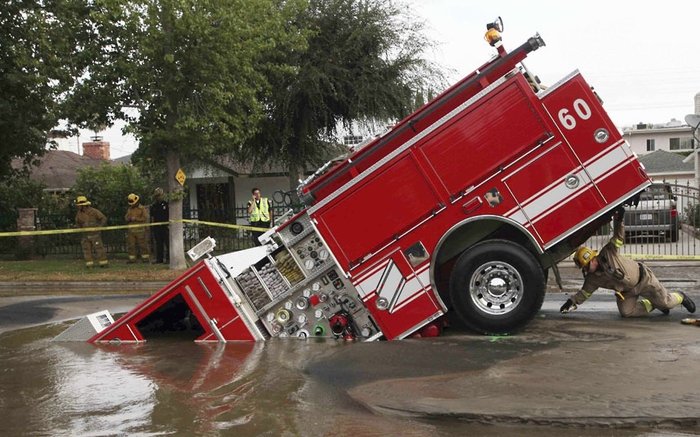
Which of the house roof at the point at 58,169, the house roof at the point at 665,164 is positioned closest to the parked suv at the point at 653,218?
the house roof at the point at 58,169

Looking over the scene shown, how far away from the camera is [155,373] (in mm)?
7277

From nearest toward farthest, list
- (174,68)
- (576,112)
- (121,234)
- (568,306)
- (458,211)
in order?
1. (576,112)
2. (458,211)
3. (568,306)
4. (174,68)
5. (121,234)

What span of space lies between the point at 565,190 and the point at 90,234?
596 inches

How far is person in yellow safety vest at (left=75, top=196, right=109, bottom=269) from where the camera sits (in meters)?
19.5

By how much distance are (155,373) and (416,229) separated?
2.95 metres

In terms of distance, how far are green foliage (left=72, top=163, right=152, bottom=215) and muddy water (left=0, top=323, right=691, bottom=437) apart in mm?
15287

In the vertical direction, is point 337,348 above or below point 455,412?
above

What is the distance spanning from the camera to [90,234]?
64.7 feet

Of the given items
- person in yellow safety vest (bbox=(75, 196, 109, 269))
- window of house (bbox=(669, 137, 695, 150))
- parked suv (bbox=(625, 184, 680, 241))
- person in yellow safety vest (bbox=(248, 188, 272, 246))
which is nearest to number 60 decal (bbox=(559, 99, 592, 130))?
parked suv (bbox=(625, 184, 680, 241))

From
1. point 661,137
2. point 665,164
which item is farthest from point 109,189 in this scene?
point 661,137

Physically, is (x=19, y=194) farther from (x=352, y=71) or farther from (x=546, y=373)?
(x=546, y=373)

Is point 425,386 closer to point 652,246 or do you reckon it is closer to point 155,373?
point 155,373

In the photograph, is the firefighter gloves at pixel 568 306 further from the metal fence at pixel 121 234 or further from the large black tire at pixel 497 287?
the metal fence at pixel 121 234

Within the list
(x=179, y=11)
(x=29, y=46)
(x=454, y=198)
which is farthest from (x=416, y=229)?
(x=29, y=46)
